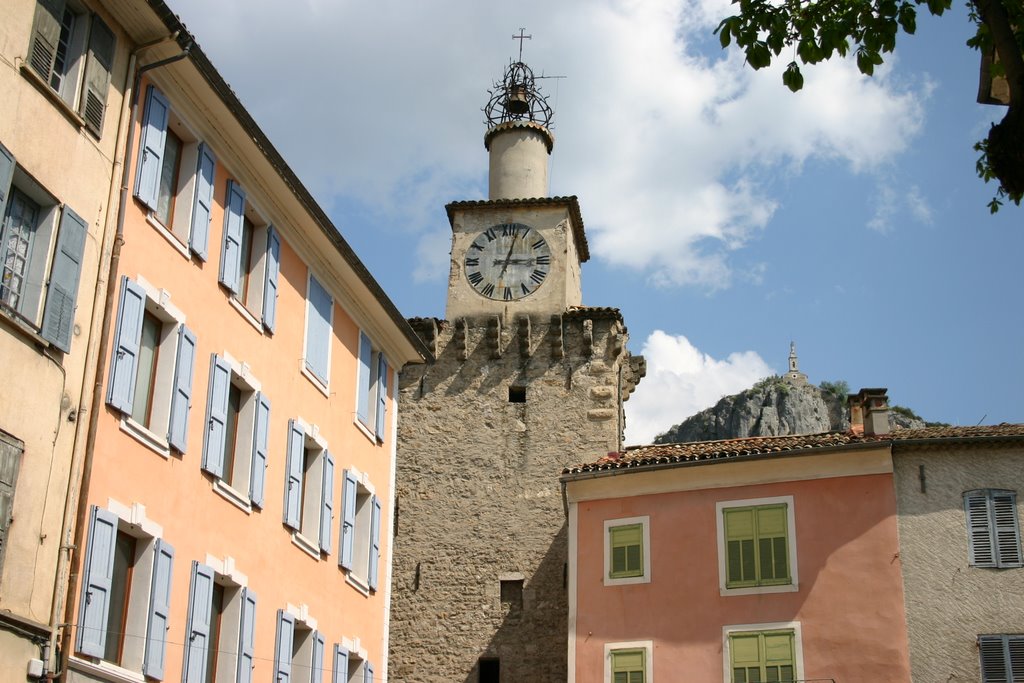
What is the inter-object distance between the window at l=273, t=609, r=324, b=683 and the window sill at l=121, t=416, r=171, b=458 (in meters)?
3.63

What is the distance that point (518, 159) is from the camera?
37.7m

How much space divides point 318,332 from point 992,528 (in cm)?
1209

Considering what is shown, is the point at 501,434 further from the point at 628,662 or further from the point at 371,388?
the point at 371,388

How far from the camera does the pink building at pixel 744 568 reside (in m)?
23.1

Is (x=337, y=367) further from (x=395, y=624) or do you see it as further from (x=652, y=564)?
(x=395, y=624)

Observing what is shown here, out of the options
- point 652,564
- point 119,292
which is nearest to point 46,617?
point 119,292

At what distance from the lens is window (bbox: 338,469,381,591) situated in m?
20.1

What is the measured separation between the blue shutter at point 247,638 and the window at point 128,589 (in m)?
1.85

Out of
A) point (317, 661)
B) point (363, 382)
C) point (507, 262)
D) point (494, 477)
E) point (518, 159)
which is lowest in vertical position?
point (317, 661)

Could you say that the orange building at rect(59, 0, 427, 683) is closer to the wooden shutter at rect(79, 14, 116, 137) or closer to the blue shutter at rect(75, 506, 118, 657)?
the blue shutter at rect(75, 506, 118, 657)

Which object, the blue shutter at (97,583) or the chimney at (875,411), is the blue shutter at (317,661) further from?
the chimney at (875,411)

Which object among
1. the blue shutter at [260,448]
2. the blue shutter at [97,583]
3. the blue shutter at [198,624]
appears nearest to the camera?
the blue shutter at [97,583]

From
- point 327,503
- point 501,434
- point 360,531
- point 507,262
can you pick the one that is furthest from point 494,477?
point 327,503

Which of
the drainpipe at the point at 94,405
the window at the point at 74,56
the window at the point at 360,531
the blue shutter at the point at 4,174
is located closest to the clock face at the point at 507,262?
→ the window at the point at 360,531
